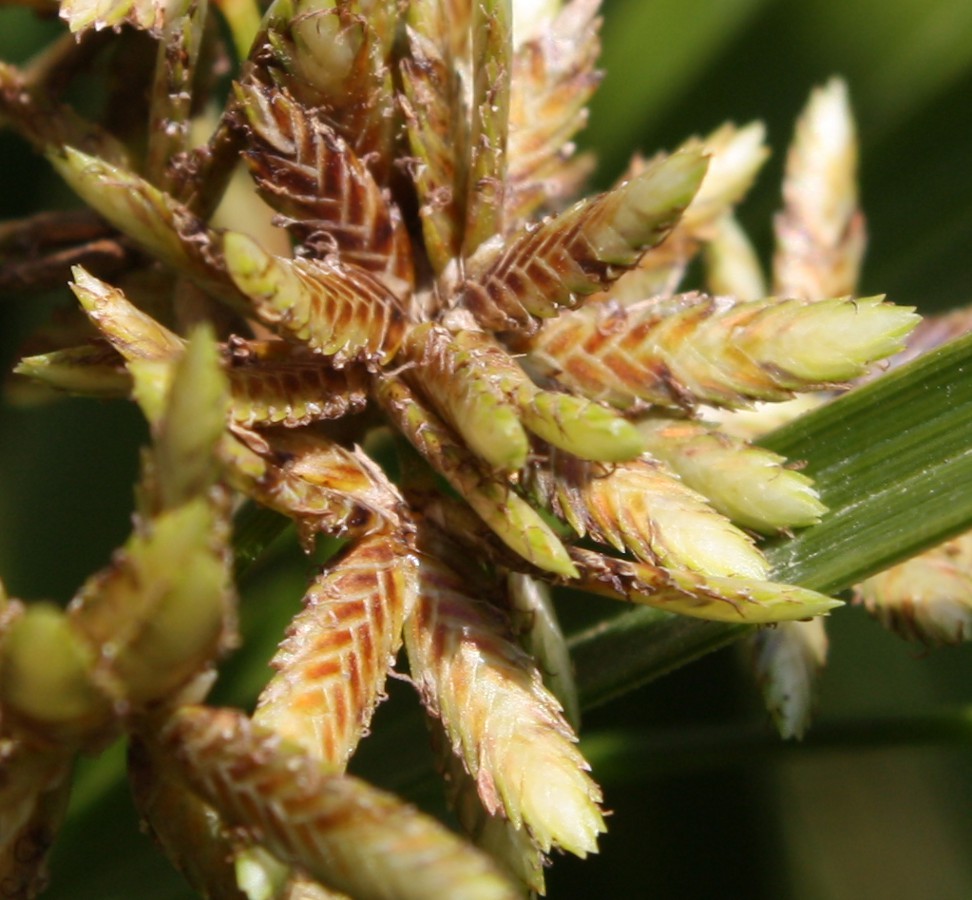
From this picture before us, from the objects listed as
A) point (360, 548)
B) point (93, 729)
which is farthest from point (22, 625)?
point (360, 548)

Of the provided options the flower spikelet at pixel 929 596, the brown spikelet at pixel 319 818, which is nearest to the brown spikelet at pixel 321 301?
the brown spikelet at pixel 319 818

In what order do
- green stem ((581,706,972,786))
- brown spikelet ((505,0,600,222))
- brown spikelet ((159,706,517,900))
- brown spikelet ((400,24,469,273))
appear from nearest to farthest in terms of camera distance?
brown spikelet ((159,706,517,900)), brown spikelet ((400,24,469,273)), brown spikelet ((505,0,600,222)), green stem ((581,706,972,786))

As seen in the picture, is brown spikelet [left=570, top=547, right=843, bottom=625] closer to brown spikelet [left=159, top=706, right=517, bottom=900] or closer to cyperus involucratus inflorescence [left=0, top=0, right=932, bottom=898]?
cyperus involucratus inflorescence [left=0, top=0, right=932, bottom=898]

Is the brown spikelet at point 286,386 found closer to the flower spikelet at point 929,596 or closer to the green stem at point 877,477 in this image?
the green stem at point 877,477

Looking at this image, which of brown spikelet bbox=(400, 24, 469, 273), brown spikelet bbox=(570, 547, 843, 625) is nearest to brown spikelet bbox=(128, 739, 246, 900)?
brown spikelet bbox=(570, 547, 843, 625)

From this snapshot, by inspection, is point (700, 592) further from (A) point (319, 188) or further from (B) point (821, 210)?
(B) point (821, 210)

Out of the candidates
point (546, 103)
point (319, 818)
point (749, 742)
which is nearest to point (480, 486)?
point (319, 818)

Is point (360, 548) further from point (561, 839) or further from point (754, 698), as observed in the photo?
point (754, 698)
